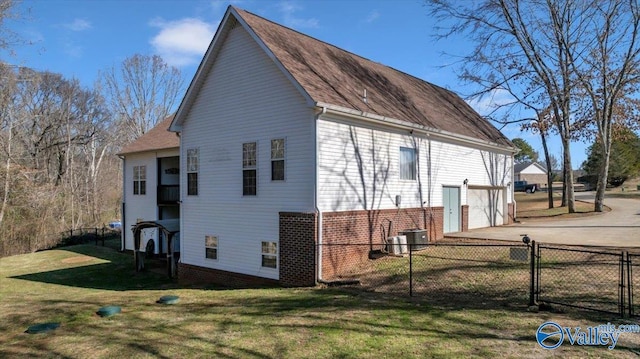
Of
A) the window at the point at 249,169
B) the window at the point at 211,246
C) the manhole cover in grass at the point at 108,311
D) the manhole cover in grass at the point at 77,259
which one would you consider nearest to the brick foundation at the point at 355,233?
the window at the point at 249,169

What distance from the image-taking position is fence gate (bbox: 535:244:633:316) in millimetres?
8070

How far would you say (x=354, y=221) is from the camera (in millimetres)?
13039

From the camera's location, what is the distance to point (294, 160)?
12391mm

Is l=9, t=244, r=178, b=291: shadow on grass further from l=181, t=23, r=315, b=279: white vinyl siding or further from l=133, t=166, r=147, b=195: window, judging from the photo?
l=133, t=166, r=147, b=195: window

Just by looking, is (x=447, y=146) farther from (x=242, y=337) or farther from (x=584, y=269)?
(x=242, y=337)

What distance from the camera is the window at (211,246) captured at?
48.5ft

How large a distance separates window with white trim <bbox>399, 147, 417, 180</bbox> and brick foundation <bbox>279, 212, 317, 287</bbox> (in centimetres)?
484

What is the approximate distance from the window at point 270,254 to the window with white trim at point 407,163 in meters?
5.32

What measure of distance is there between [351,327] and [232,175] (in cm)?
813

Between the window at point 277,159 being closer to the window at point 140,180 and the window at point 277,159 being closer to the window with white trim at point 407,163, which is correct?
the window with white trim at point 407,163

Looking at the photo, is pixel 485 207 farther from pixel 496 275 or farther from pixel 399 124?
pixel 496 275

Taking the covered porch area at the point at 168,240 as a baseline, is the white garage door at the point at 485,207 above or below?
above

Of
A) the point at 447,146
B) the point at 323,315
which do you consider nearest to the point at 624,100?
the point at 447,146

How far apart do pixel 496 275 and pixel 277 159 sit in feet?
22.2
